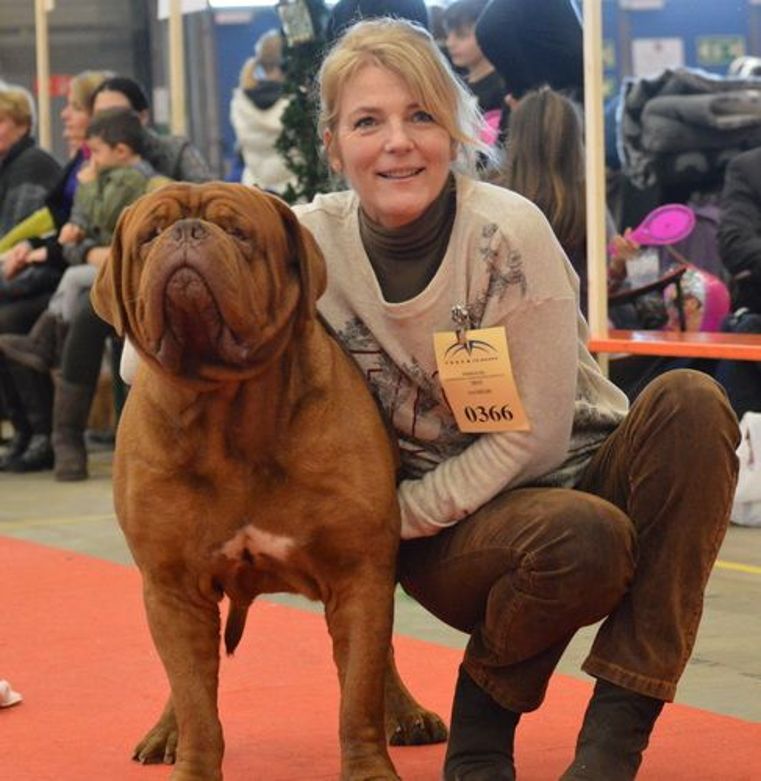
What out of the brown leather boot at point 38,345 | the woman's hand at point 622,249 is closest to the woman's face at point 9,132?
the brown leather boot at point 38,345

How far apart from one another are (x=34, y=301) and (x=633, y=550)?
5.95 m

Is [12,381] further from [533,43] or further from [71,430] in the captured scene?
[533,43]

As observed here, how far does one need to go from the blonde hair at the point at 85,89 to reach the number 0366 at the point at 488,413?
597cm

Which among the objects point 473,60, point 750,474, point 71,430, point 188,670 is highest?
point 473,60

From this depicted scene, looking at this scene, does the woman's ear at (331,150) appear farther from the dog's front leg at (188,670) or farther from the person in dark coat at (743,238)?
the person in dark coat at (743,238)

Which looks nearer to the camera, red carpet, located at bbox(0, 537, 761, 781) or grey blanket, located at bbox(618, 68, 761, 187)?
red carpet, located at bbox(0, 537, 761, 781)

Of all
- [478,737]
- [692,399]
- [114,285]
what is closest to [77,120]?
[114,285]

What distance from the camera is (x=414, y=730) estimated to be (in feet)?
11.0

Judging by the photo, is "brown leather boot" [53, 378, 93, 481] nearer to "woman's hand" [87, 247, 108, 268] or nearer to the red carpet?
"woman's hand" [87, 247, 108, 268]

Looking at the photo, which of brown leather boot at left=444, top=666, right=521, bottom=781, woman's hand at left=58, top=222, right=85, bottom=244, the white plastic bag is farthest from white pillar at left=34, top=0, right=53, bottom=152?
brown leather boot at left=444, top=666, right=521, bottom=781

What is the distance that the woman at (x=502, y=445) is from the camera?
283 cm

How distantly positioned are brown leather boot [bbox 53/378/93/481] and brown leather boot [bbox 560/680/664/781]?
17.4 ft

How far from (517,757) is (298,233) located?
41.4 inches

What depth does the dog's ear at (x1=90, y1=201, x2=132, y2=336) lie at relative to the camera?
2.78 m
